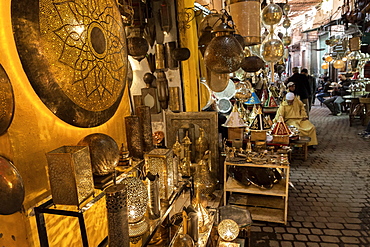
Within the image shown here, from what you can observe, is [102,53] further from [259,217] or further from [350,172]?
[350,172]

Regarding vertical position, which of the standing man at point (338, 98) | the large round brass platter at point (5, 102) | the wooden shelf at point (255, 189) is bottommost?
the wooden shelf at point (255, 189)

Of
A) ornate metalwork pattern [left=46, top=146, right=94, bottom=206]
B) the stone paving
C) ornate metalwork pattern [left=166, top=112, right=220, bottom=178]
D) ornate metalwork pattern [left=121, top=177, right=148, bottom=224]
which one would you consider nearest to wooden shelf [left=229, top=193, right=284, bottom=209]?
the stone paving

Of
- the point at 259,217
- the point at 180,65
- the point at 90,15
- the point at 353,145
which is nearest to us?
the point at 90,15

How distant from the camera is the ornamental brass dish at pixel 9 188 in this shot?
662 millimetres

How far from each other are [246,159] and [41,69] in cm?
236

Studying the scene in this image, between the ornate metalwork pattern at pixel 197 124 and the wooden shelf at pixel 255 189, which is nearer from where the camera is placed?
the wooden shelf at pixel 255 189

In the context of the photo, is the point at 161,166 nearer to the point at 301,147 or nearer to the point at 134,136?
the point at 134,136

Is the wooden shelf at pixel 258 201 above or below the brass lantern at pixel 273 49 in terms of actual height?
below

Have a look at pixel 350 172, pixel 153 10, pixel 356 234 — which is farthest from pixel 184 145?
pixel 350 172

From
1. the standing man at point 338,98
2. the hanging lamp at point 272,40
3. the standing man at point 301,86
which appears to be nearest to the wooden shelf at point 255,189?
the hanging lamp at point 272,40

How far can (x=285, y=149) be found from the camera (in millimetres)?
3080

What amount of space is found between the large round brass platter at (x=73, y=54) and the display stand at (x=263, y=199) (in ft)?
6.31

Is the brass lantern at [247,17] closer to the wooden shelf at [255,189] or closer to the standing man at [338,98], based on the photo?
the wooden shelf at [255,189]

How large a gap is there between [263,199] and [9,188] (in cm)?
276
